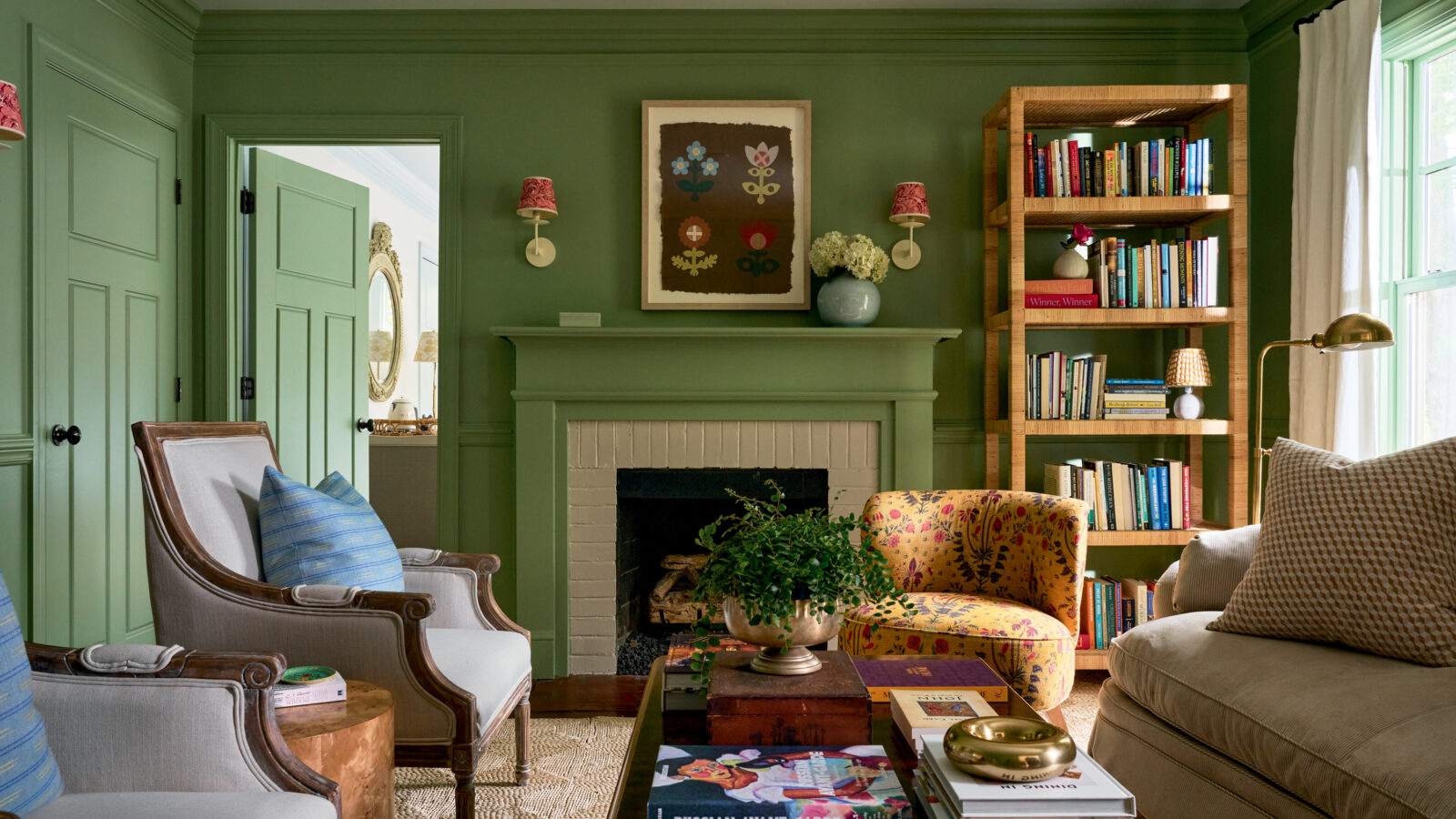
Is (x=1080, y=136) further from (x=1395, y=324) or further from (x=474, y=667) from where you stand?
(x=474, y=667)

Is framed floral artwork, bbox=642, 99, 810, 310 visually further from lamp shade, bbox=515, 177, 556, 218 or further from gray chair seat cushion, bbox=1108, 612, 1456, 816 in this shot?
gray chair seat cushion, bbox=1108, 612, 1456, 816

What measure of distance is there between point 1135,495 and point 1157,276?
0.79m

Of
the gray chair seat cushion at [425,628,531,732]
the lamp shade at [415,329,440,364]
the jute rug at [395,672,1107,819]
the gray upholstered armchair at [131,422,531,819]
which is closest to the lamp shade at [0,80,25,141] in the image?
the gray upholstered armchair at [131,422,531,819]

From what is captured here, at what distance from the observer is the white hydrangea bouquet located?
3.27m

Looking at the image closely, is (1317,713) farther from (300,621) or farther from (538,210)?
(538,210)

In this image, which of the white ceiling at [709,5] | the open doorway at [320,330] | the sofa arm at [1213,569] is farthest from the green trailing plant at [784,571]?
the open doorway at [320,330]

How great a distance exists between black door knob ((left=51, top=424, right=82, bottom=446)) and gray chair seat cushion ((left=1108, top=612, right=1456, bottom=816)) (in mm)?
3184

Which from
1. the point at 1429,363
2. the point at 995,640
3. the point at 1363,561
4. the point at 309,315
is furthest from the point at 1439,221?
the point at 309,315

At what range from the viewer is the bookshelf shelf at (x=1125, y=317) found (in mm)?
3152

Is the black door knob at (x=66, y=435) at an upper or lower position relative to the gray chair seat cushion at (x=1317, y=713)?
upper

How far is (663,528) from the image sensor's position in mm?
3811

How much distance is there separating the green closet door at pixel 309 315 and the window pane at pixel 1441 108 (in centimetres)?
407

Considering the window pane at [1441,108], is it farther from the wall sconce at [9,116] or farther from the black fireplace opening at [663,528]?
the wall sconce at [9,116]

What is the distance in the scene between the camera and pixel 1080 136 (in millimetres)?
3523
